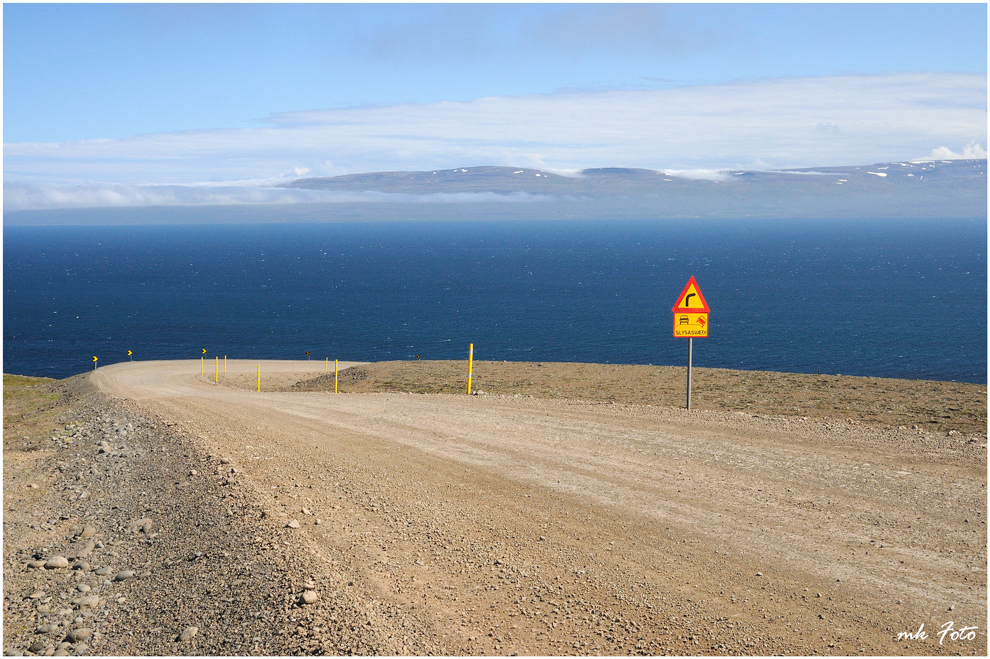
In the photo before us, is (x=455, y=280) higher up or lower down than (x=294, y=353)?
higher up

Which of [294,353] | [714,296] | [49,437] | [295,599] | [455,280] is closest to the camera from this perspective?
[295,599]

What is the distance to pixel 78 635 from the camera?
8.01 m

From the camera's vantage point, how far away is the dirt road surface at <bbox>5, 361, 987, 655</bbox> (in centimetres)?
746

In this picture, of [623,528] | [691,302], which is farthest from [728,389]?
[623,528]

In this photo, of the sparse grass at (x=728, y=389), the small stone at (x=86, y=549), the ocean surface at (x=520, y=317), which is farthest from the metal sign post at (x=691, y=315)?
the ocean surface at (x=520, y=317)

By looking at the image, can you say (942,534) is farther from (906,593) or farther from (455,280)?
(455,280)

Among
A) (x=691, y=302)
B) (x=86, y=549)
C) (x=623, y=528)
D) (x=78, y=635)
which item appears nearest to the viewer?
(x=78, y=635)

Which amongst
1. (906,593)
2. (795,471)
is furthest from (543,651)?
(795,471)

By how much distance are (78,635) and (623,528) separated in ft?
20.1

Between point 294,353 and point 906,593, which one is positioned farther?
point 294,353

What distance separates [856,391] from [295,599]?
18790 millimetres

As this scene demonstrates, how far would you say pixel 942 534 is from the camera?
943 cm

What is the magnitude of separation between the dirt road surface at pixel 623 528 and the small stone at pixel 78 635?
6.60 ft

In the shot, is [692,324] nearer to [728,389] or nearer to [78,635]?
[728,389]
